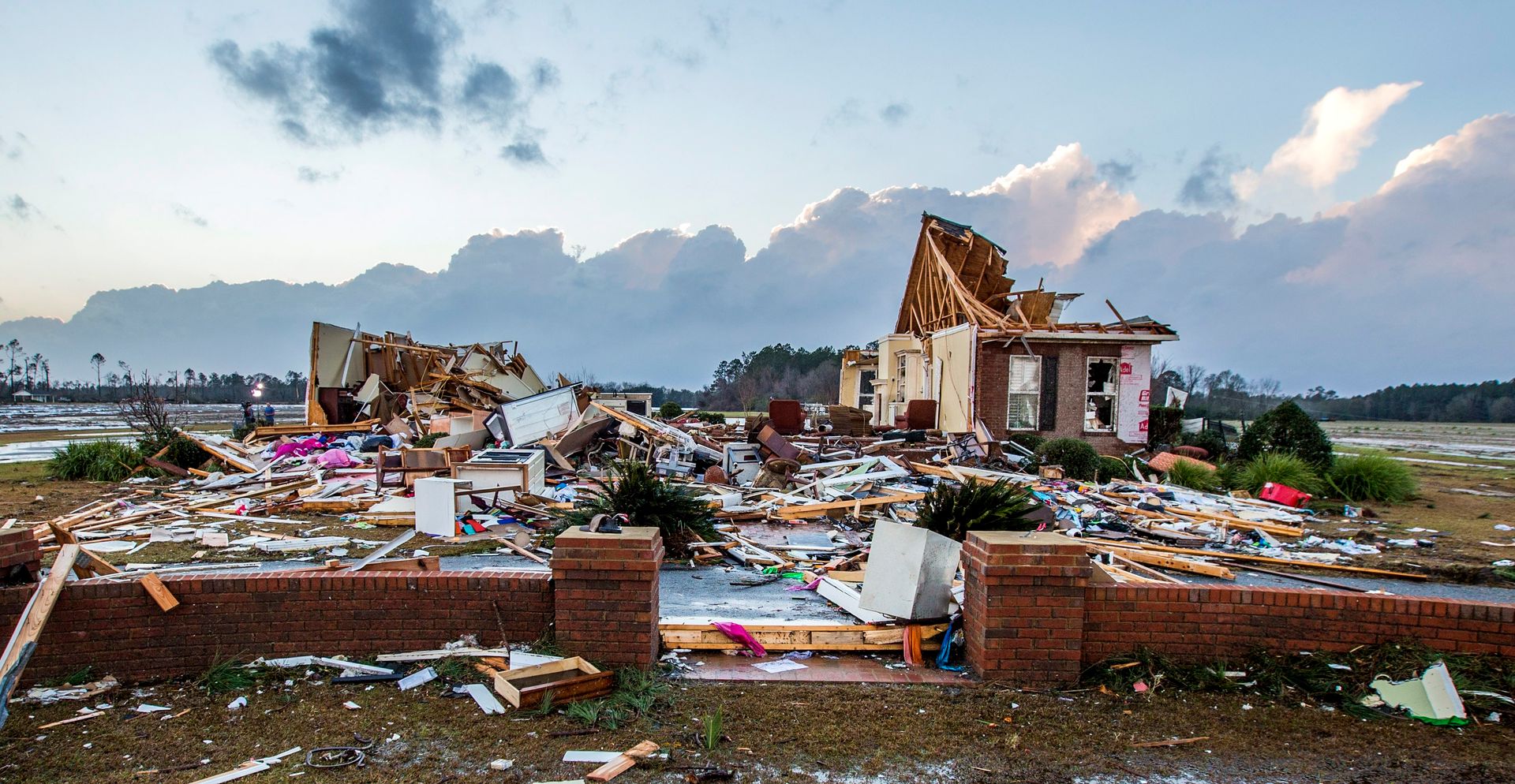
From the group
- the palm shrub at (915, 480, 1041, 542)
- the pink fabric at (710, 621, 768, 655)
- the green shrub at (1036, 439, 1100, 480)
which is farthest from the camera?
the green shrub at (1036, 439, 1100, 480)

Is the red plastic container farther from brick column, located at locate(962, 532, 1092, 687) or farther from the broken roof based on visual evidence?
brick column, located at locate(962, 532, 1092, 687)

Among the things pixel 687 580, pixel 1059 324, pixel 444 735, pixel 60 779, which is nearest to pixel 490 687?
pixel 444 735

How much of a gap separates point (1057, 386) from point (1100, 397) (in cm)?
121

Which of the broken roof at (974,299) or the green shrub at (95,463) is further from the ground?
the broken roof at (974,299)

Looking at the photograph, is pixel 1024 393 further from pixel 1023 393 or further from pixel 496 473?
pixel 496 473

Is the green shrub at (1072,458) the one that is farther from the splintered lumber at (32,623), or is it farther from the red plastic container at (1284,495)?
the splintered lumber at (32,623)

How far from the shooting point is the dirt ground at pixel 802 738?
350 centimetres

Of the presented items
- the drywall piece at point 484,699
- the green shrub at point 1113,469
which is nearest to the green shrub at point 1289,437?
the green shrub at point 1113,469

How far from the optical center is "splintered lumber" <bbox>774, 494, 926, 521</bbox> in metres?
10.7

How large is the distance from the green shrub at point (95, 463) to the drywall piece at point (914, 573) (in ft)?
54.4

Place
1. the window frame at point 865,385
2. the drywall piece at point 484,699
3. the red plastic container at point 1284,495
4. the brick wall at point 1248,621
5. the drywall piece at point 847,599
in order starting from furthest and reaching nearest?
1. the window frame at point 865,385
2. the red plastic container at point 1284,495
3. the drywall piece at point 847,599
4. the brick wall at point 1248,621
5. the drywall piece at point 484,699

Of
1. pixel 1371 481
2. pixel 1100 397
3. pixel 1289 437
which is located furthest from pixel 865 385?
pixel 1371 481

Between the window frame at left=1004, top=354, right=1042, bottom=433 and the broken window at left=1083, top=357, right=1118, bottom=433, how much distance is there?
1.22 m

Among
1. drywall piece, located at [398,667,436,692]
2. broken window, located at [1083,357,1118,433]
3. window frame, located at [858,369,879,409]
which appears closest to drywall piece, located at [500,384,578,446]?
drywall piece, located at [398,667,436,692]
